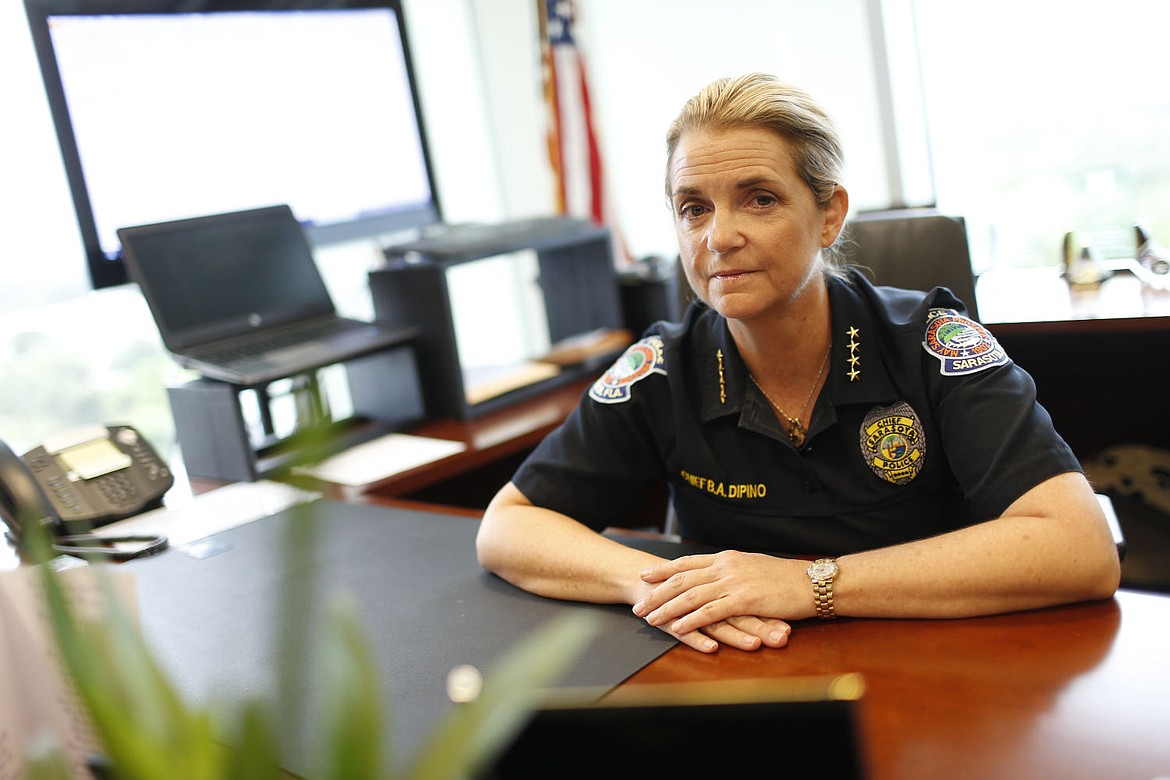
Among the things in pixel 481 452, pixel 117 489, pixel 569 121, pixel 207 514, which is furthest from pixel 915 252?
pixel 569 121

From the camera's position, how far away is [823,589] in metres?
1.12

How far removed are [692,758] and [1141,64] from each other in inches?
112

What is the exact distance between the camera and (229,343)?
7.27 ft

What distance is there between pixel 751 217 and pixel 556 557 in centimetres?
52

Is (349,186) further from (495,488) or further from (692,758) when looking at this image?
(692,758)

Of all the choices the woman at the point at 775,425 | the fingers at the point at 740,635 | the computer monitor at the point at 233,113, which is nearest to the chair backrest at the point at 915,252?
the woman at the point at 775,425

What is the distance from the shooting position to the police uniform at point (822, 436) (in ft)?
4.35

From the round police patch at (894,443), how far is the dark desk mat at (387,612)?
31 centimetres

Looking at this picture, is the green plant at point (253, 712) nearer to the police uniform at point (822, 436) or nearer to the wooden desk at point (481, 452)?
the police uniform at point (822, 436)

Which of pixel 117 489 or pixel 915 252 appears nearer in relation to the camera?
pixel 915 252

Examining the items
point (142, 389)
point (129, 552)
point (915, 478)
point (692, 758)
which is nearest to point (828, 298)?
point (915, 478)

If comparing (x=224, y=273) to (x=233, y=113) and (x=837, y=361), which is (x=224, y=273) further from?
(x=837, y=361)

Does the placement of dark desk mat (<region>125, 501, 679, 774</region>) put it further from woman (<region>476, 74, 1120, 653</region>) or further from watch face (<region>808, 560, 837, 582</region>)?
watch face (<region>808, 560, 837, 582</region>)

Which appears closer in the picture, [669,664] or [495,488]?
[669,664]
